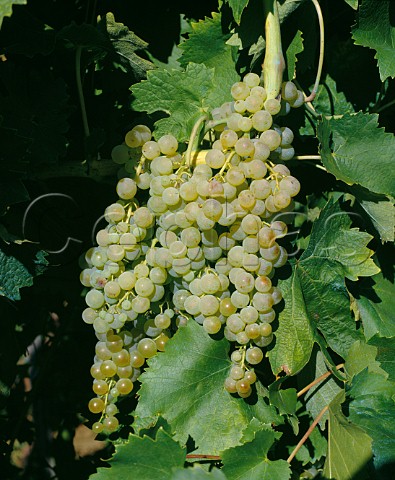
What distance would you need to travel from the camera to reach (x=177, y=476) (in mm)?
1013

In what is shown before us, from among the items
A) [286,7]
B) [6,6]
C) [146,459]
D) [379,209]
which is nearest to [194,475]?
[146,459]

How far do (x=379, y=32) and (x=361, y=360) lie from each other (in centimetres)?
69

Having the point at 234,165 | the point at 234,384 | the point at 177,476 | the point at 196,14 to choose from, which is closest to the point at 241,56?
the point at 196,14

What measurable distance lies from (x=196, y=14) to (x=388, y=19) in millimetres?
521

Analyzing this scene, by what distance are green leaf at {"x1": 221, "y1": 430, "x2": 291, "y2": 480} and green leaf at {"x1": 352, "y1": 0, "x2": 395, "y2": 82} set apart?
0.77 m

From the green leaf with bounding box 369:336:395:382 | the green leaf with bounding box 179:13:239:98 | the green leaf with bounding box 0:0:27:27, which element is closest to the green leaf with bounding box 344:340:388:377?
the green leaf with bounding box 369:336:395:382

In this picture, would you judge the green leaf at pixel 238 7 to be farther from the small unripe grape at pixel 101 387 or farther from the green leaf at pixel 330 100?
the small unripe grape at pixel 101 387

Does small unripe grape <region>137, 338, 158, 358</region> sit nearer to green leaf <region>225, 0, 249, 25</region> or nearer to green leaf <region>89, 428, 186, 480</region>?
green leaf <region>89, 428, 186, 480</region>

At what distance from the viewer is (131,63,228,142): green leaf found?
1.36 metres

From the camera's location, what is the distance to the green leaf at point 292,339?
53.3 inches

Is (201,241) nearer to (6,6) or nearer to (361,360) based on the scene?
(361,360)

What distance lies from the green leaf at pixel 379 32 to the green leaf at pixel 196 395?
678 millimetres

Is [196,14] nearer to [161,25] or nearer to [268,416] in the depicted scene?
[161,25]

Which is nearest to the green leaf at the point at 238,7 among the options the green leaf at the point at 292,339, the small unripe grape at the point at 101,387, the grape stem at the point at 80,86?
the grape stem at the point at 80,86
